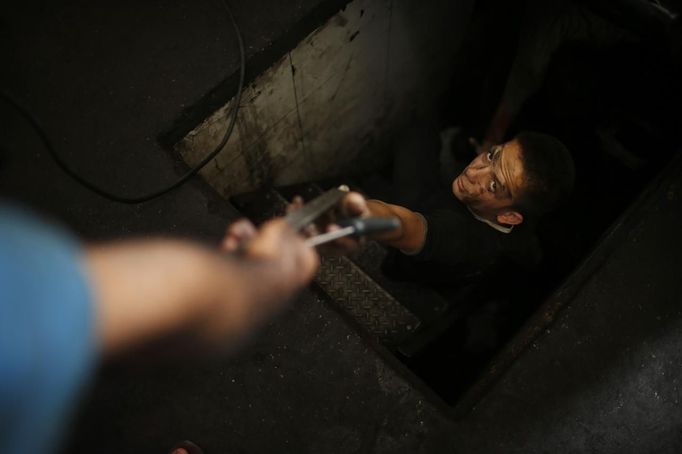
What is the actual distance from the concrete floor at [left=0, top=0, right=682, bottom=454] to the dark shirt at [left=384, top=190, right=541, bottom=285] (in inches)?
21.4

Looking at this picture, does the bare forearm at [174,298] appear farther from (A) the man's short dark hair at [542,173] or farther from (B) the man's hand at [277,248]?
(A) the man's short dark hair at [542,173]

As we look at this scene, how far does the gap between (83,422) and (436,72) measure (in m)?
3.91

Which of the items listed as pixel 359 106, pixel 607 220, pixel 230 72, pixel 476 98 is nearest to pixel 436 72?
pixel 476 98

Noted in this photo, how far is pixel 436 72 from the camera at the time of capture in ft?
15.0

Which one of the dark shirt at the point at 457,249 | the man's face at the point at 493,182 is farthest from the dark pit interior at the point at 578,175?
the man's face at the point at 493,182

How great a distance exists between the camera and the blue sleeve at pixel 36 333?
132 centimetres

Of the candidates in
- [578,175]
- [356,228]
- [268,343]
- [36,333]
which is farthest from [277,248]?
[578,175]

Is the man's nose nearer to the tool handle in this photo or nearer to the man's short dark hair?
the man's short dark hair

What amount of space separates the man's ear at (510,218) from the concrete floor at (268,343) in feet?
1.85

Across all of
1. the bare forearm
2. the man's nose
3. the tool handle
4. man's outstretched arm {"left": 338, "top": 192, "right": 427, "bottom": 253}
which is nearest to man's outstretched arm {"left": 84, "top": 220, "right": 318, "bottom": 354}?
the bare forearm

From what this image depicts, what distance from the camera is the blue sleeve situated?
4.34 feet

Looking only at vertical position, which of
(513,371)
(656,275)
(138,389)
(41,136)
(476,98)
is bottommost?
(656,275)

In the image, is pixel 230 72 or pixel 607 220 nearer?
pixel 230 72

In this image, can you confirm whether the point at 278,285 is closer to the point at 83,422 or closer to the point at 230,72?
the point at 83,422
